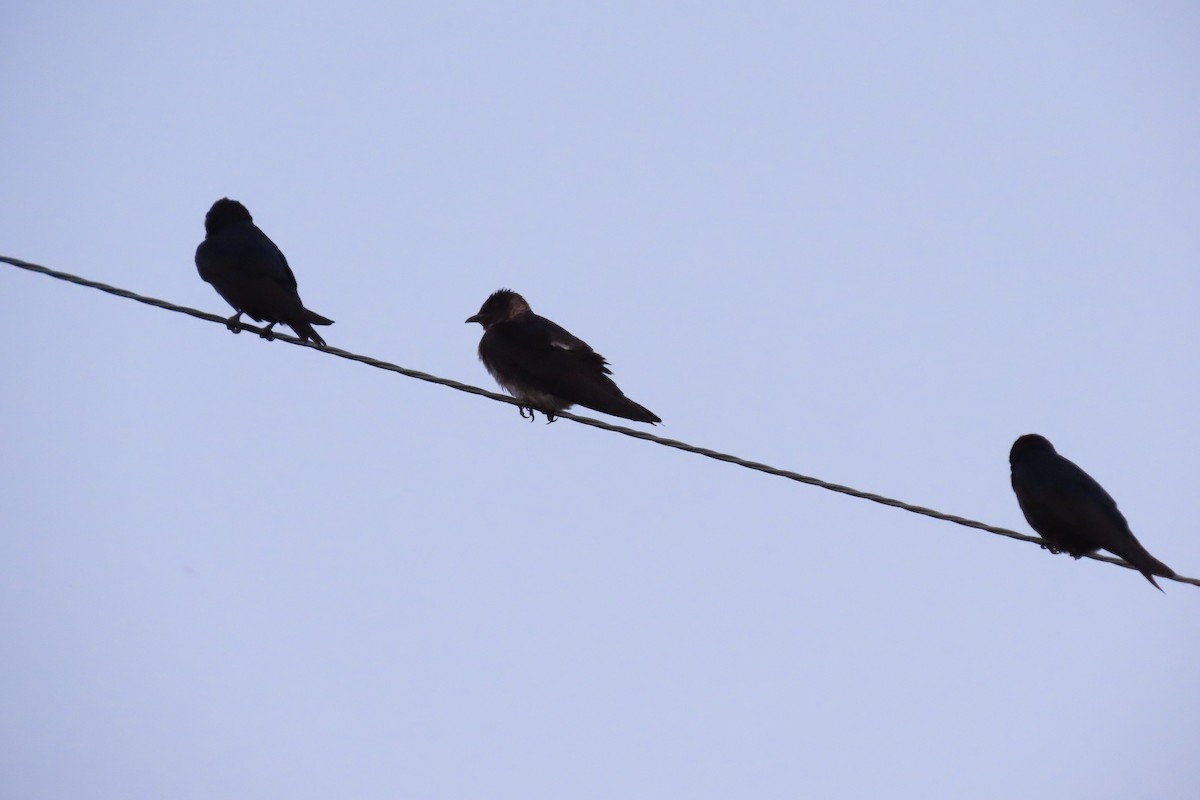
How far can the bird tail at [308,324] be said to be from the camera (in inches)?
299

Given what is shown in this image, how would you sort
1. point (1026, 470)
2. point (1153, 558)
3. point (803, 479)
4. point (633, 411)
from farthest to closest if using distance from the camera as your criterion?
1. point (1026, 470)
2. point (633, 411)
3. point (1153, 558)
4. point (803, 479)

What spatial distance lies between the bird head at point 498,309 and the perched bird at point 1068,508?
11.5 ft

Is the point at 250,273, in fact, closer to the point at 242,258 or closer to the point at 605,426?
the point at 242,258

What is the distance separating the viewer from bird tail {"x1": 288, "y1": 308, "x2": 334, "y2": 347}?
7.59 m

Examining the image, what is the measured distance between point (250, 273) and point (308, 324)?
0.69 m

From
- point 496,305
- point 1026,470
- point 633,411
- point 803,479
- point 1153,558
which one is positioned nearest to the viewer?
point 803,479

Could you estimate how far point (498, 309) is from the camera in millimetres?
9508

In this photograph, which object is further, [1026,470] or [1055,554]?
[1026,470]

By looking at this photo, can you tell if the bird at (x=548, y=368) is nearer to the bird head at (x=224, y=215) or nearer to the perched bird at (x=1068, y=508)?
the bird head at (x=224, y=215)

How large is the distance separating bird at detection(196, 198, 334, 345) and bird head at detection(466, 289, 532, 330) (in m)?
1.51

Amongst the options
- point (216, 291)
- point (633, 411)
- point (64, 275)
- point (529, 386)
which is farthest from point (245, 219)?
point (64, 275)

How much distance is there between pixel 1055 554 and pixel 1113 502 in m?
0.48

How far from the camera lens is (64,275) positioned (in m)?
5.27

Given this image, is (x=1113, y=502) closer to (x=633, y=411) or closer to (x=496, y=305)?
(x=633, y=411)
